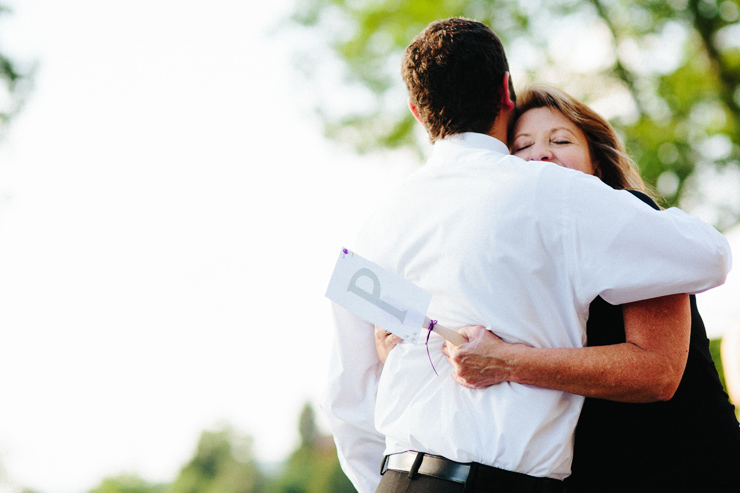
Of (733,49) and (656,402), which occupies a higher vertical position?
(733,49)

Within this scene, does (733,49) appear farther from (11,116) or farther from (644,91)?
(11,116)

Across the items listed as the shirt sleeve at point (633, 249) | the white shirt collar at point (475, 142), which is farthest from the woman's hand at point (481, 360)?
the white shirt collar at point (475, 142)

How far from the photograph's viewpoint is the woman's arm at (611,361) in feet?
5.11

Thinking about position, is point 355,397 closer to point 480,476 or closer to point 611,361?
point 480,476

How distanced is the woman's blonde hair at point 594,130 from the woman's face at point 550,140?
3 centimetres

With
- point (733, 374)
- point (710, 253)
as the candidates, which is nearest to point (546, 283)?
point (710, 253)

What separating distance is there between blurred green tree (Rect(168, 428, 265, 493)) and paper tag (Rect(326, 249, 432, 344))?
107 feet

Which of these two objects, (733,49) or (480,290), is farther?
(733,49)

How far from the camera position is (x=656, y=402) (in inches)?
68.8

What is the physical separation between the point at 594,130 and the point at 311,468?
101 ft

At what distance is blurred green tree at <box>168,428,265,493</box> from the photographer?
3228cm

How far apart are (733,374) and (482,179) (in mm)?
2171

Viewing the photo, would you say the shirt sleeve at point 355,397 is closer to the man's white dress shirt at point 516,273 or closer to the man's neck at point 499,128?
the man's white dress shirt at point 516,273

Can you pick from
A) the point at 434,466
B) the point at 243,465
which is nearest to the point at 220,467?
the point at 243,465
